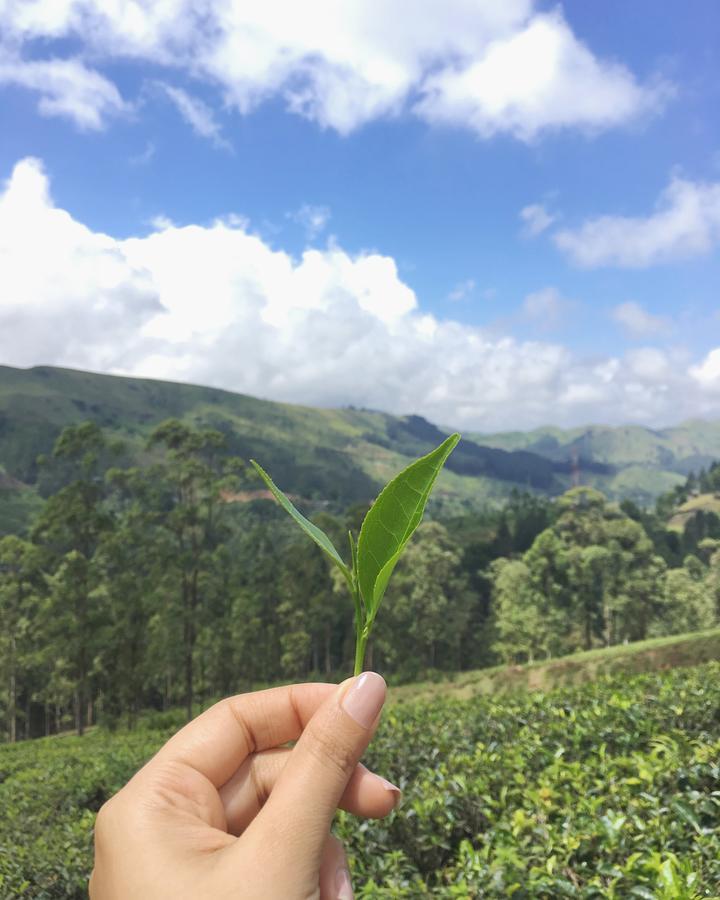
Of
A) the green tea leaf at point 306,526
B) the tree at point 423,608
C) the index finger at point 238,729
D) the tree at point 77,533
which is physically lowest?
the tree at point 423,608

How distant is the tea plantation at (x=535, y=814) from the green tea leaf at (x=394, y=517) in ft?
6.35

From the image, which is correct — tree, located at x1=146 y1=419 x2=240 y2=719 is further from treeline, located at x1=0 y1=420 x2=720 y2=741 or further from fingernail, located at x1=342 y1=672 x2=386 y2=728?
fingernail, located at x1=342 y1=672 x2=386 y2=728

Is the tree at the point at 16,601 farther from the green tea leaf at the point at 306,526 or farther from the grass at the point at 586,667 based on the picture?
the green tea leaf at the point at 306,526

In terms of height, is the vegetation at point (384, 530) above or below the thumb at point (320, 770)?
above

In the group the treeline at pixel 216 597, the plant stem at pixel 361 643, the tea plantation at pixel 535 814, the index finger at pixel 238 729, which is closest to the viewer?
the plant stem at pixel 361 643

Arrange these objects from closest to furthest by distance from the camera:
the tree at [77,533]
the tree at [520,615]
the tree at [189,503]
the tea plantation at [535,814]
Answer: the tea plantation at [535,814], the tree at [77,533], the tree at [189,503], the tree at [520,615]

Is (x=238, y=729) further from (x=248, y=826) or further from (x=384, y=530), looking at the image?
(x=384, y=530)

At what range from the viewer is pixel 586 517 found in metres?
42.6

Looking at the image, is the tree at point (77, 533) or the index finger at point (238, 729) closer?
the index finger at point (238, 729)

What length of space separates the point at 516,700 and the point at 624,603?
116 ft

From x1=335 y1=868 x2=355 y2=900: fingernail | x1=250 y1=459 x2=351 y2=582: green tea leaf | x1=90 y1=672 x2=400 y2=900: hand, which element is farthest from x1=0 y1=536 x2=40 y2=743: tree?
x1=250 y1=459 x2=351 y2=582: green tea leaf

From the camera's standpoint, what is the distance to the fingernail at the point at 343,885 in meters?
1.46

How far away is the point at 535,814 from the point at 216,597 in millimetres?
28212

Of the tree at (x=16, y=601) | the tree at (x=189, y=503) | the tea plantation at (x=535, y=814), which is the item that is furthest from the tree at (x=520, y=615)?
the tea plantation at (x=535, y=814)
